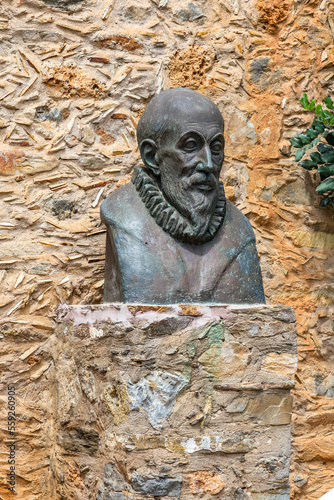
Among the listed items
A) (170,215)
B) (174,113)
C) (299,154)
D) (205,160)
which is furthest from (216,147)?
(299,154)

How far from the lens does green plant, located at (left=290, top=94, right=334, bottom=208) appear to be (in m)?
4.13

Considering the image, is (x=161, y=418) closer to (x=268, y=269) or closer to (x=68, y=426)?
(x=68, y=426)

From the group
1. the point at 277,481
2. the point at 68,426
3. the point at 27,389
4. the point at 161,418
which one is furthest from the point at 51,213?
the point at 277,481

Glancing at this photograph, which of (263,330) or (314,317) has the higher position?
(263,330)

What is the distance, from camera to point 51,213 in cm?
398

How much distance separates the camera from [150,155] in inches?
129

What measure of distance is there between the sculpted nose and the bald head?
125 mm

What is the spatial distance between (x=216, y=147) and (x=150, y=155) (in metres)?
0.29

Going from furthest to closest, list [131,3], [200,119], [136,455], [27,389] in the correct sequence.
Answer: [131,3]
[27,389]
[200,119]
[136,455]

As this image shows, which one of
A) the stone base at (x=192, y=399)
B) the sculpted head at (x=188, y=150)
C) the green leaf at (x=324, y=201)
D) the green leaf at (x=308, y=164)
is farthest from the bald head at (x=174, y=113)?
the green leaf at (x=324, y=201)

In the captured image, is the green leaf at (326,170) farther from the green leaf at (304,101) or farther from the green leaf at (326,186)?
the green leaf at (304,101)

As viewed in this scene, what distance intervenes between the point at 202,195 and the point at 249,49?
5.21 feet

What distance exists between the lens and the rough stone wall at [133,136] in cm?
393

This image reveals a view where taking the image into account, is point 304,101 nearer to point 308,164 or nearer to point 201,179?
point 308,164
